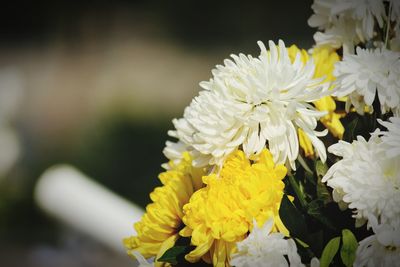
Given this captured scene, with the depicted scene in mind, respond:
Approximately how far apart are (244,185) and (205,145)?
7cm

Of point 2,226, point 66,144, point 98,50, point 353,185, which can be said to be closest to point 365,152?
point 353,185

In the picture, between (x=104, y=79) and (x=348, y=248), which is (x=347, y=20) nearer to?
(x=348, y=248)

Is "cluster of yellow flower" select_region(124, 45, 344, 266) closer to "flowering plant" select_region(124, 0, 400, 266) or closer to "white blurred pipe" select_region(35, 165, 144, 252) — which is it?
"flowering plant" select_region(124, 0, 400, 266)

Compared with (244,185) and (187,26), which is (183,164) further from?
(187,26)

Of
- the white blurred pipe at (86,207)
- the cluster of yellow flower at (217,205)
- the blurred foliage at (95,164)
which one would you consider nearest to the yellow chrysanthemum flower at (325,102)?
the cluster of yellow flower at (217,205)

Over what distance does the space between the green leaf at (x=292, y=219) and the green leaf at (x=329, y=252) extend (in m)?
0.03

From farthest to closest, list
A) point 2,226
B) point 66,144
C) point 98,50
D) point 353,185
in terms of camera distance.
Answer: point 98,50
point 66,144
point 2,226
point 353,185

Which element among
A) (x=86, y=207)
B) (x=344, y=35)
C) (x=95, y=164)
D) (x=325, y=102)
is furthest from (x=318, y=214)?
(x=95, y=164)

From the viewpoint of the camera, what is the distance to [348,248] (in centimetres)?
67

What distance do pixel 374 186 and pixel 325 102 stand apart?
17 cm

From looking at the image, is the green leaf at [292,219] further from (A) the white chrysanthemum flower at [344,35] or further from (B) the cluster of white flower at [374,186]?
(A) the white chrysanthemum flower at [344,35]

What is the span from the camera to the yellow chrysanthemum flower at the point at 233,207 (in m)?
0.68

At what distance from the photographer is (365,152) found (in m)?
0.68

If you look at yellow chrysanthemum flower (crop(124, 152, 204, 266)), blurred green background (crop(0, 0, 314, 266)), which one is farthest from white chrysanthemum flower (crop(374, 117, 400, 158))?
blurred green background (crop(0, 0, 314, 266))
